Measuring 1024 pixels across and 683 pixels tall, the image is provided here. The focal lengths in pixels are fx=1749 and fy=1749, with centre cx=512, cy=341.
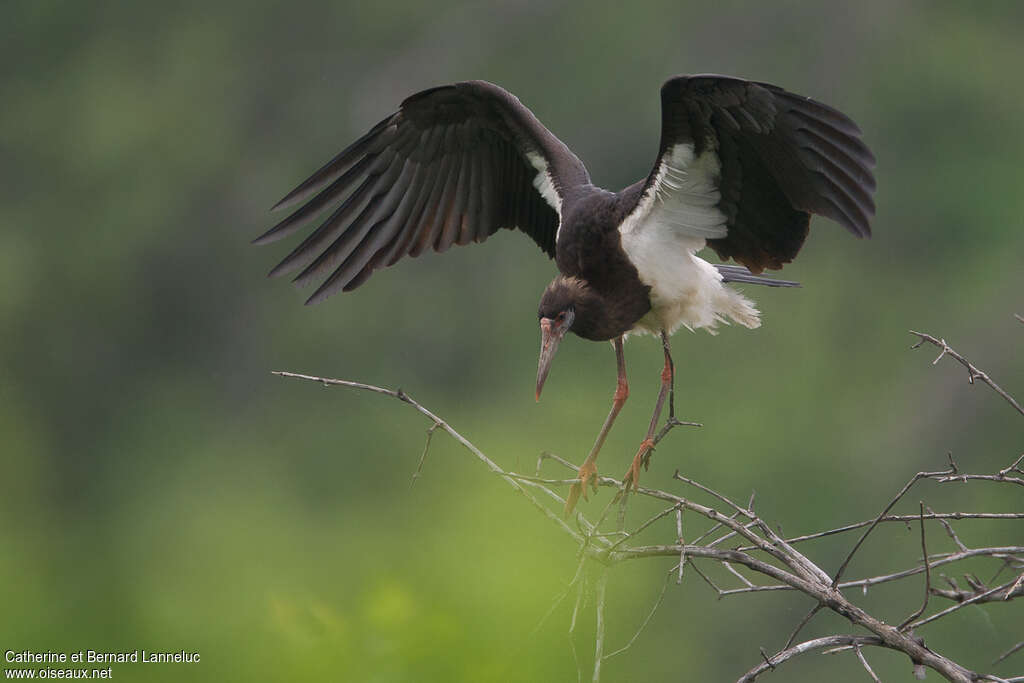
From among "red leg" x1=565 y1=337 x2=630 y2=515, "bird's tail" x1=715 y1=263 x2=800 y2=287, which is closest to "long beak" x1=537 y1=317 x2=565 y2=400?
"red leg" x1=565 y1=337 x2=630 y2=515

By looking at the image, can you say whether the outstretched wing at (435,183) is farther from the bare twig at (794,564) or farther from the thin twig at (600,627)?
the thin twig at (600,627)

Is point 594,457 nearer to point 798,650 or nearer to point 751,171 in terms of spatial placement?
point 751,171

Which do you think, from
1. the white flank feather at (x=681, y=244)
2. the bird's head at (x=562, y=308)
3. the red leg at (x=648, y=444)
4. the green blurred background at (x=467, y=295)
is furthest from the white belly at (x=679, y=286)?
the green blurred background at (x=467, y=295)

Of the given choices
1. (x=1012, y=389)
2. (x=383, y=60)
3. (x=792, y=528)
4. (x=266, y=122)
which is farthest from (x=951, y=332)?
(x=266, y=122)

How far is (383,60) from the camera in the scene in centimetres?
2759

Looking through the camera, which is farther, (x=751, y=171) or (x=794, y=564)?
(x=751, y=171)

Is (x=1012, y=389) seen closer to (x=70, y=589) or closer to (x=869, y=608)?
(x=869, y=608)

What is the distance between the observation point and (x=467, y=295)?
24594 millimetres

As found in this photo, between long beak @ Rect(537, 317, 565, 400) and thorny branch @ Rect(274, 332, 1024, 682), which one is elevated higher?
long beak @ Rect(537, 317, 565, 400)

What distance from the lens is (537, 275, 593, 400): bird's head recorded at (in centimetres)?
595

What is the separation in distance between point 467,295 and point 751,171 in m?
19.0

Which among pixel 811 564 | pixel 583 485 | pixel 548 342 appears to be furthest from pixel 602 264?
pixel 811 564

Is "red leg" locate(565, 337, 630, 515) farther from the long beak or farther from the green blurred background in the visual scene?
the green blurred background

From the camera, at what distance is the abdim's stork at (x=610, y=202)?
17.3 ft
